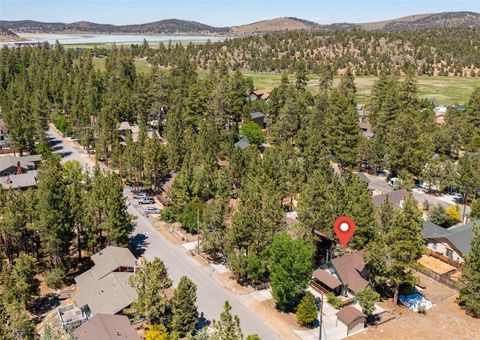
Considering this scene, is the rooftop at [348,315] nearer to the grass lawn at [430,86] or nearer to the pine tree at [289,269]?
the pine tree at [289,269]

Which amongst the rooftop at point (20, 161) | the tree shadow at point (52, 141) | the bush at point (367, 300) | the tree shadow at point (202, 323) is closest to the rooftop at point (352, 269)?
the bush at point (367, 300)

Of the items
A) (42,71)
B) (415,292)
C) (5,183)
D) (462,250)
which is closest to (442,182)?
(462,250)

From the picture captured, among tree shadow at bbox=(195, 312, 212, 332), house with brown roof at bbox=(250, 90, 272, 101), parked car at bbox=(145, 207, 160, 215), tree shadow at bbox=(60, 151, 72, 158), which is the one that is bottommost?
tree shadow at bbox=(195, 312, 212, 332)

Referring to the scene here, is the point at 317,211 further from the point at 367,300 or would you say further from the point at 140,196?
the point at 140,196

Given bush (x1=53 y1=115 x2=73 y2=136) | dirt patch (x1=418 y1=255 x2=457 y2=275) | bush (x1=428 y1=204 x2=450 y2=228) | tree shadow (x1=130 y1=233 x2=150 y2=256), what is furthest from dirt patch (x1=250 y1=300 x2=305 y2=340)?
bush (x1=53 y1=115 x2=73 y2=136)

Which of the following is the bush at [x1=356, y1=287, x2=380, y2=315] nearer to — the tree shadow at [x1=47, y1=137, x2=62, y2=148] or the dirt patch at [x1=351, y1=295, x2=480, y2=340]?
the dirt patch at [x1=351, y1=295, x2=480, y2=340]

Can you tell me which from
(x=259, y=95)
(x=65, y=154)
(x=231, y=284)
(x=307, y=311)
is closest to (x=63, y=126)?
(x=65, y=154)

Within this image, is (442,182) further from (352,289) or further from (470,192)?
(352,289)
